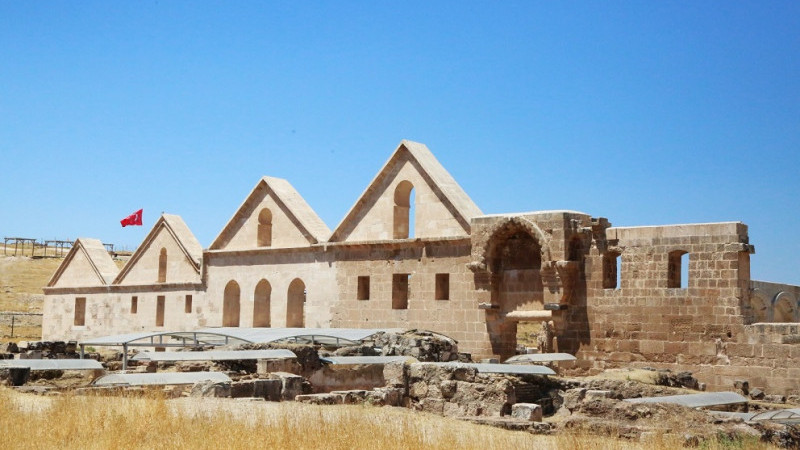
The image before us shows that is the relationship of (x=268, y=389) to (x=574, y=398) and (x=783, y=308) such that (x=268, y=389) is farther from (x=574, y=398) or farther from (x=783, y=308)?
(x=783, y=308)

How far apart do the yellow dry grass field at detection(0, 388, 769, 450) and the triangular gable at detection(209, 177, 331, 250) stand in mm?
17230

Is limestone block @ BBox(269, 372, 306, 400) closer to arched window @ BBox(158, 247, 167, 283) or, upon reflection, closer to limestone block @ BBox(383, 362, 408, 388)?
limestone block @ BBox(383, 362, 408, 388)

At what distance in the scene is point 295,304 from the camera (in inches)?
1232

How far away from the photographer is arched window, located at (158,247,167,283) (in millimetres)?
36375

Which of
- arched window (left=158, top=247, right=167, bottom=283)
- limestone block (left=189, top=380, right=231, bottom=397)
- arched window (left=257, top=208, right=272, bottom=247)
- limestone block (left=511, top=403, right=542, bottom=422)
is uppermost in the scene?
arched window (left=257, top=208, right=272, bottom=247)

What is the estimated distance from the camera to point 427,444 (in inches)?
423

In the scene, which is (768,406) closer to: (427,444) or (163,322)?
(427,444)

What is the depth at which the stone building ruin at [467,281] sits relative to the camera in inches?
851

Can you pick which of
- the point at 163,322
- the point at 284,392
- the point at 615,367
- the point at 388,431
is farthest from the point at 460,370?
the point at 163,322

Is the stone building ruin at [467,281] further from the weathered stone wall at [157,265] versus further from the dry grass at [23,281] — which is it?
the dry grass at [23,281]

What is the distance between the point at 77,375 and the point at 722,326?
620 inches

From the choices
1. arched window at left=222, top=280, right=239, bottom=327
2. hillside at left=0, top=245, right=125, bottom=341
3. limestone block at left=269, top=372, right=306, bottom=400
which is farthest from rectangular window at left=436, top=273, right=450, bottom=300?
hillside at left=0, top=245, right=125, bottom=341

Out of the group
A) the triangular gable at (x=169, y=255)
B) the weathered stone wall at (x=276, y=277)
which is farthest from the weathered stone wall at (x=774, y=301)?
the triangular gable at (x=169, y=255)

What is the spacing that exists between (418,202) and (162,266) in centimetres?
1409
